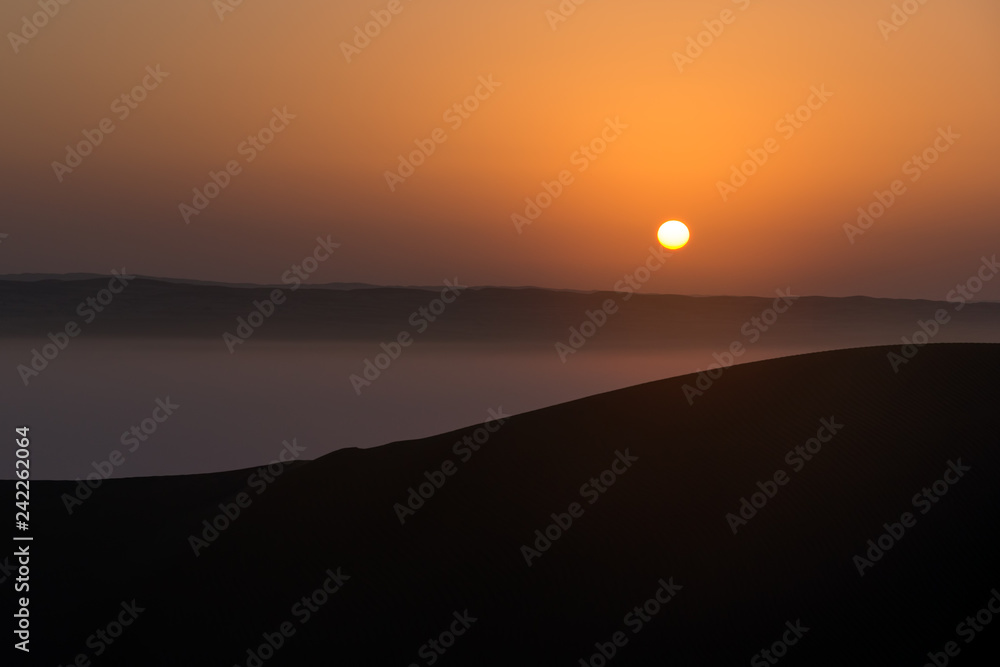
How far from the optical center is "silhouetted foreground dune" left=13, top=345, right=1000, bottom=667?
158 inches

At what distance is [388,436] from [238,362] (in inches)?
401

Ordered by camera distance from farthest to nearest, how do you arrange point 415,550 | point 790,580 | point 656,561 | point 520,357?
point 520,357 < point 415,550 < point 656,561 < point 790,580

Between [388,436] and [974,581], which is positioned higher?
[388,436]

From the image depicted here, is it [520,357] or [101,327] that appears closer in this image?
[520,357]

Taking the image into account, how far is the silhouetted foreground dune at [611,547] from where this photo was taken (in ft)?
13.2

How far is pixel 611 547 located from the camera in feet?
15.5

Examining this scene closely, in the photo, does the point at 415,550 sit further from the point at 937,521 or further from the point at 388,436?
the point at 388,436

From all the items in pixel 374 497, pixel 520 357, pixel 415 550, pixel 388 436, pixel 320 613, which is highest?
pixel 520 357

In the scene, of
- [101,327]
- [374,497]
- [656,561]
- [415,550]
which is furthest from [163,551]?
[101,327]

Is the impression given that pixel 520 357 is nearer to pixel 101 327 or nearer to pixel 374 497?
pixel 374 497

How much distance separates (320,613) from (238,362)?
1657 centimetres

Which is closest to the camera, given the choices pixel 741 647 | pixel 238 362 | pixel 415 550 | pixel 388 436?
pixel 741 647

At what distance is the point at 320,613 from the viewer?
445 centimetres

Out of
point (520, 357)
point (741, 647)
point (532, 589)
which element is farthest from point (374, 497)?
point (520, 357)
